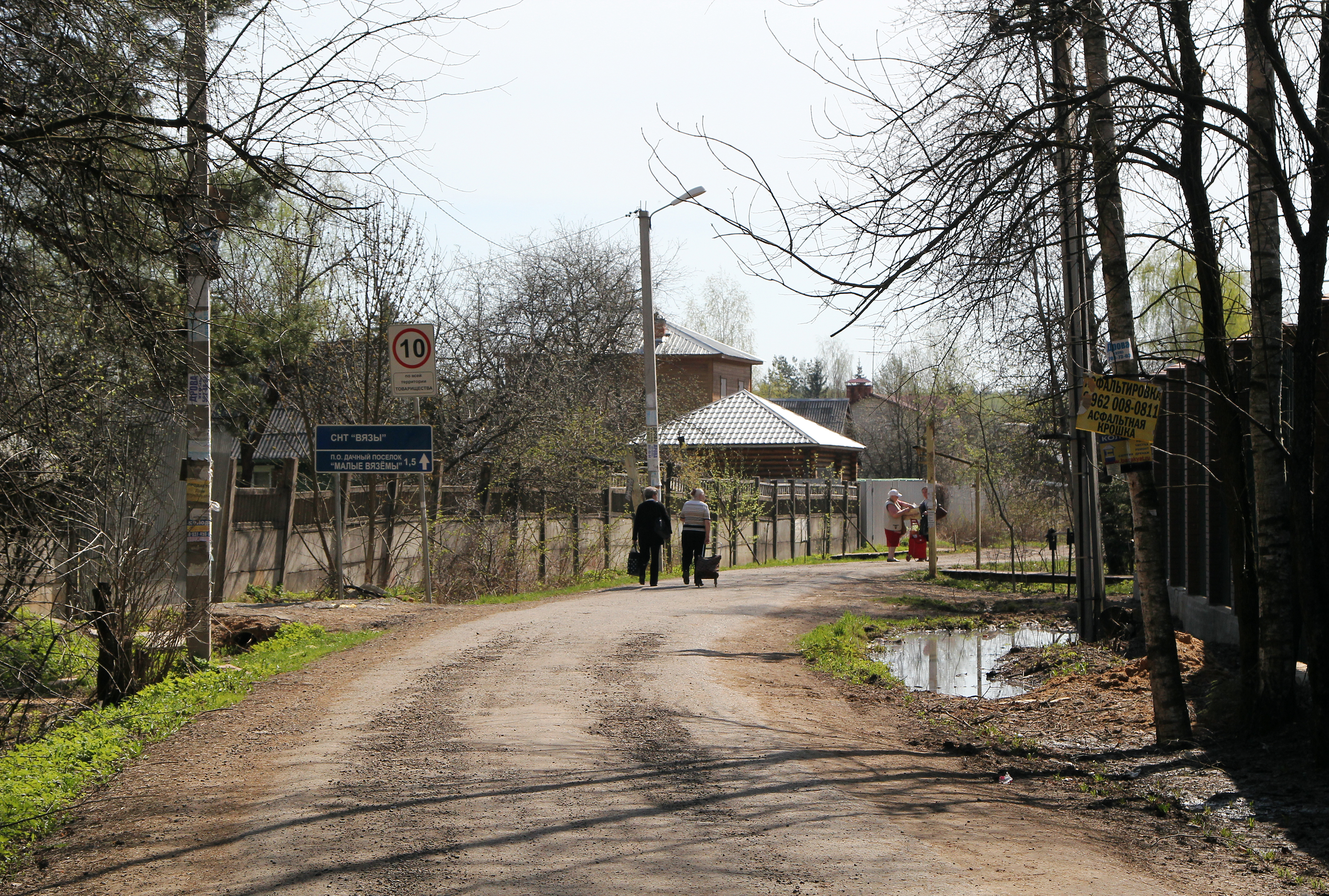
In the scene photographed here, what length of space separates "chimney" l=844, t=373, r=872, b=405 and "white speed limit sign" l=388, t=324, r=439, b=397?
242 ft

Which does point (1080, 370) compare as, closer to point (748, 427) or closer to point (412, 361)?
point (412, 361)

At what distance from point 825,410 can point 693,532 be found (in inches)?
2544

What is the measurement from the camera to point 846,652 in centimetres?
1294

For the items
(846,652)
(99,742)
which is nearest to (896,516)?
(846,652)

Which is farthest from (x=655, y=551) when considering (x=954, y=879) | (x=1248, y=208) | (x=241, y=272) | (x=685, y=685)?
(x=954, y=879)

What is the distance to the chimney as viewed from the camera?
290 feet

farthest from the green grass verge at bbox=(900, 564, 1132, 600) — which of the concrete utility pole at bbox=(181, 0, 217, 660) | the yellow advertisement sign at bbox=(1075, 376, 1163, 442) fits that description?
the concrete utility pole at bbox=(181, 0, 217, 660)

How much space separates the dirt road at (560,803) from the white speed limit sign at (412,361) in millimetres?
5813

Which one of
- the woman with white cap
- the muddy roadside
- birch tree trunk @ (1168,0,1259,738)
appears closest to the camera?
the muddy roadside

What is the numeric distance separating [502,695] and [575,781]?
280 cm

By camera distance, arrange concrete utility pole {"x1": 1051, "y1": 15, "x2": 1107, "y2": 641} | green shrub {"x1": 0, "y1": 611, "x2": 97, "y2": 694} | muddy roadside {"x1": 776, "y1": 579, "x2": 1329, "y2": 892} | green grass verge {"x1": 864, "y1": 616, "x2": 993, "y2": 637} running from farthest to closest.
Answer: green grass verge {"x1": 864, "y1": 616, "x2": 993, "y2": 637}, green shrub {"x1": 0, "y1": 611, "x2": 97, "y2": 694}, concrete utility pole {"x1": 1051, "y1": 15, "x2": 1107, "y2": 641}, muddy roadside {"x1": 776, "y1": 579, "x2": 1329, "y2": 892}

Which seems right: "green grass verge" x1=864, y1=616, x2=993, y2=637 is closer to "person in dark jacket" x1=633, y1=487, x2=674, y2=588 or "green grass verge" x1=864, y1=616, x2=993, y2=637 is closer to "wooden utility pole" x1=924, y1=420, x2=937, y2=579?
"person in dark jacket" x1=633, y1=487, x2=674, y2=588

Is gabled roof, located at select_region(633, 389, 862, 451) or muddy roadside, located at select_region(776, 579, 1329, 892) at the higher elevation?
gabled roof, located at select_region(633, 389, 862, 451)

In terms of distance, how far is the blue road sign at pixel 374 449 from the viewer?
1580cm
